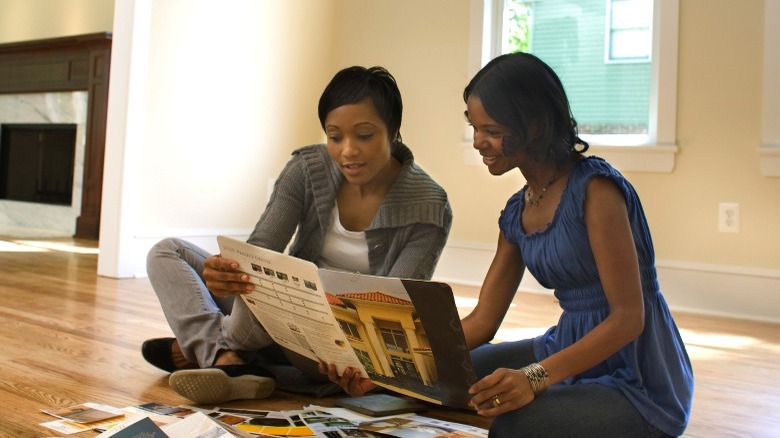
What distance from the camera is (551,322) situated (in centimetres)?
299

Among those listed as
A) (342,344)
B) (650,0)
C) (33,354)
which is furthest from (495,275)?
(650,0)

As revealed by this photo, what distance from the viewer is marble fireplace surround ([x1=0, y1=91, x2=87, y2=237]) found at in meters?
6.38

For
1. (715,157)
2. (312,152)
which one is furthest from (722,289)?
(312,152)

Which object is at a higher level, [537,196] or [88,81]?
[88,81]

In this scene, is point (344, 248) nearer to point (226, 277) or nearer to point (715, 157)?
point (226, 277)

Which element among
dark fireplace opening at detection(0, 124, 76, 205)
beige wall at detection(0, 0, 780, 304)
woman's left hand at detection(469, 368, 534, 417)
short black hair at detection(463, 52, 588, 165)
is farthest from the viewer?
dark fireplace opening at detection(0, 124, 76, 205)

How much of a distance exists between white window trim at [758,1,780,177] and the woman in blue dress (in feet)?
7.65

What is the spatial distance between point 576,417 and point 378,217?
0.70 metres

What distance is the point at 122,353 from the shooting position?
214cm

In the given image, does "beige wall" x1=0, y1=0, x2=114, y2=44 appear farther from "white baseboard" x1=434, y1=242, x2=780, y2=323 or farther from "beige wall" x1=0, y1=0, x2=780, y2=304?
"white baseboard" x1=434, y1=242, x2=780, y2=323

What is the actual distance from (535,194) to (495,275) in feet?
0.54

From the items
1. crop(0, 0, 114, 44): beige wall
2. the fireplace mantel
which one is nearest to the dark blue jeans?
the fireplace mantel

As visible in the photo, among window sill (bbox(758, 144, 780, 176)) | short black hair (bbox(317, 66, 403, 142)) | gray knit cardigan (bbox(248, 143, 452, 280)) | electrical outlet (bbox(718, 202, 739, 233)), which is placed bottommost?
gray knit cardigan (bbox(248, 143, 452, 280))

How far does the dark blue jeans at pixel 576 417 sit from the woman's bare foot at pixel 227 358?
76 centimetres
